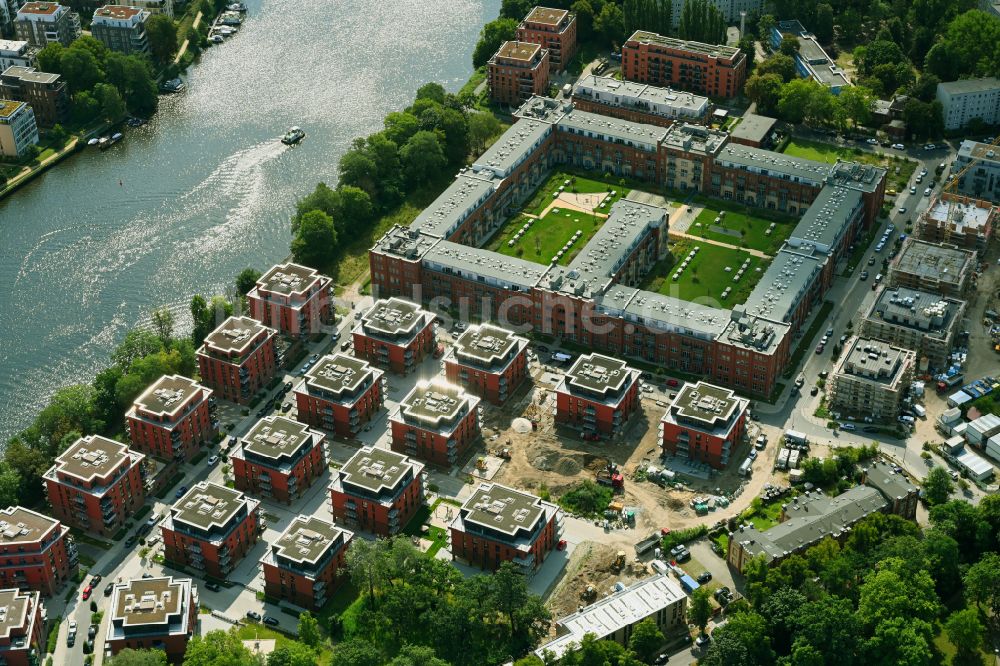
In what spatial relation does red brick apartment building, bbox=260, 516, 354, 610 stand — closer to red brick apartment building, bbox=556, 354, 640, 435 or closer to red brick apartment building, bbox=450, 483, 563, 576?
red brick apartment building, bbox=450, 483, 563, 576

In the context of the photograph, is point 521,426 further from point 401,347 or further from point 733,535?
point 733,535

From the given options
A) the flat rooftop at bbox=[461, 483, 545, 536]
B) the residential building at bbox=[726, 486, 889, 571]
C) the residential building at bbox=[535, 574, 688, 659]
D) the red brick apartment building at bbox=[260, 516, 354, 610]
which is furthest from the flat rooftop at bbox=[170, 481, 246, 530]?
the residential building at bbox=[726, 486, 889, 571]

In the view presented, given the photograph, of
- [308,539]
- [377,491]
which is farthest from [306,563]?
[377,491]

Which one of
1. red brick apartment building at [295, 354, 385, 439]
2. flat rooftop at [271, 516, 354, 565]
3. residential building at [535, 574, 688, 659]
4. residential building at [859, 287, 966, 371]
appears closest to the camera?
residential building at [535, 574, 688, 659]

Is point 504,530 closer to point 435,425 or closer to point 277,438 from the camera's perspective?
point 435,425

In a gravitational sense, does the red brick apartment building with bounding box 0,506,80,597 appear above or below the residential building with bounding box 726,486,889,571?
above

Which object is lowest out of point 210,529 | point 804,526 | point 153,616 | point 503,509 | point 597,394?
point 804,526
